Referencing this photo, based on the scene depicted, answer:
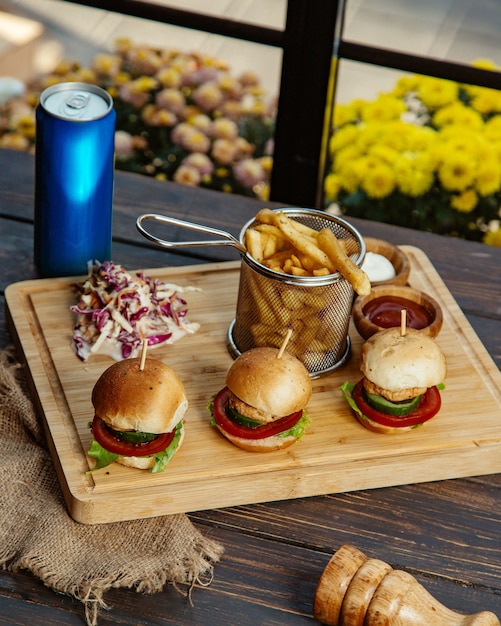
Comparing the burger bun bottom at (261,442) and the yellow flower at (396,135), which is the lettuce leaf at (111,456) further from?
the yellow flower at (396,135)

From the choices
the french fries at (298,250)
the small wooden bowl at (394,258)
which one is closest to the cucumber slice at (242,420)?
the french fries at (298,250)

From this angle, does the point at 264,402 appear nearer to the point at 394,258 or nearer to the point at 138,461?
the point at 138,461

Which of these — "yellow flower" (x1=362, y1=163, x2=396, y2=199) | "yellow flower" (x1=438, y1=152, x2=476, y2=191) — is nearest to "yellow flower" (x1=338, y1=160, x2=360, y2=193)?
"yellow flower" (x1=362, y1=163, x2=396, y2=199)

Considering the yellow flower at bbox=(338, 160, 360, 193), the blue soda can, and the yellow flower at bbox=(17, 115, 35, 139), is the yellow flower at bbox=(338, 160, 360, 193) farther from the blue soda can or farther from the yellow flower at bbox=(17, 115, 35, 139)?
the yellow flower at bbox=(17, 115, 35, 139)

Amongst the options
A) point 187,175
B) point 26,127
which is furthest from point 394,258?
point 26,127

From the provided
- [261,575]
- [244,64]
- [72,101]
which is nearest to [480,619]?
[261,575]

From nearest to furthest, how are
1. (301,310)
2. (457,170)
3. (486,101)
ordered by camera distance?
1. (301,310)
2. (457,170)
3. (486,101)
